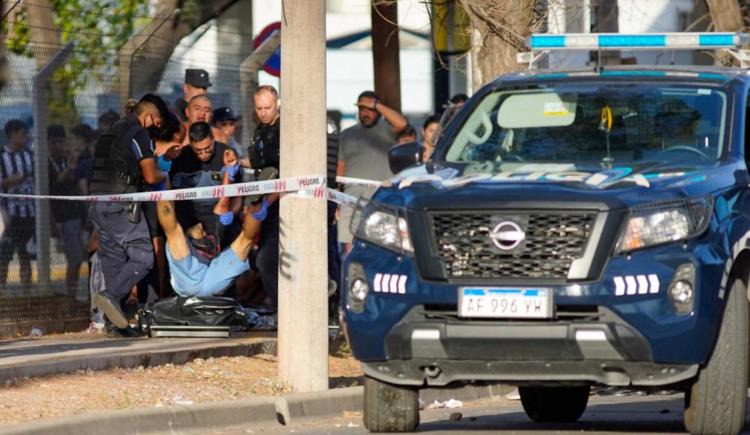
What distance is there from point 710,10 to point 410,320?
11.7m

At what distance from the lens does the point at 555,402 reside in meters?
10.4

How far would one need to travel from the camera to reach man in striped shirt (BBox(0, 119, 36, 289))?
14539 millimetres

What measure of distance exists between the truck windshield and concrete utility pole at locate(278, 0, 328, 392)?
5.10ft

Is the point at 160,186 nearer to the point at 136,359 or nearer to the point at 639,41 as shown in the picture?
the point at 136,359

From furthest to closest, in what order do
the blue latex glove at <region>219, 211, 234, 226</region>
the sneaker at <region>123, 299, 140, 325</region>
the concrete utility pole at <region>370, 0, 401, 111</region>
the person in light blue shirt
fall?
1. the concrete utility pole at <region>370, 0, 401, 111</region>
2. the blue latex glove at <region>219, 211, 234, 226</region>
3. the sneaker at <region>123, 299, 140, 325</region>
4. the person in light blue shirt

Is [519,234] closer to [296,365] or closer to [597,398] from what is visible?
[296,365]

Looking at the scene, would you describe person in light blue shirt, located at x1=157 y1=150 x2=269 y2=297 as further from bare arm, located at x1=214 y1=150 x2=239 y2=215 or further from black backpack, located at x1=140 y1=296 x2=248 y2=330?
black backpack, located at x1=140 y1=296 x2=248 y2=330

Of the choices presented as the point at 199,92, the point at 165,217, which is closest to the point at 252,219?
the point at 165,217

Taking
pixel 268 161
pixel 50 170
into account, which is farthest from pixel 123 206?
pixel 50 170

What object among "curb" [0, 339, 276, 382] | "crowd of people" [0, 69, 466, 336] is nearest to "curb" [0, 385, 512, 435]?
"curb" [0, 339, 276, 382]

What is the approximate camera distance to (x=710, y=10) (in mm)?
19203

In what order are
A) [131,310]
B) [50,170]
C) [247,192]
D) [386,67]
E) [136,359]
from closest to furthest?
[136,359], [247,192], [131,310], [50,170], [386,67]

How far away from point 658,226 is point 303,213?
11.6ft

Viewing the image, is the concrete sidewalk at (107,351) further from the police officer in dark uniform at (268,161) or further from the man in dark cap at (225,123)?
the man in dark cap at (225,123)
